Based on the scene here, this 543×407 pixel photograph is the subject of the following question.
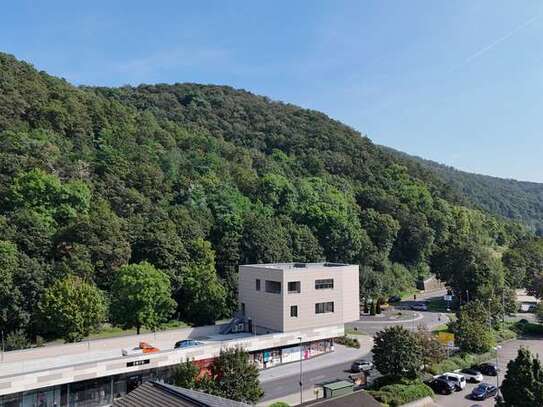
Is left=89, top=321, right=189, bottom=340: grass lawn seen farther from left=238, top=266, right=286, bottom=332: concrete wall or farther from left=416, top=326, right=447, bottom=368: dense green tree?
left=416, top=326, right=447, bottom=368: dense green tree

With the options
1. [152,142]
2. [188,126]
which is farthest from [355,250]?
[188,126]

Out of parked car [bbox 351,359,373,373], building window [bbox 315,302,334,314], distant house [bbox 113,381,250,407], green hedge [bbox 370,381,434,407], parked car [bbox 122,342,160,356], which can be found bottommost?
parked car [bbox 351,359,373,373]

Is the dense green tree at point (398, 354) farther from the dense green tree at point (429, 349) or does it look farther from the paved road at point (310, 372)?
the paved road at point (310, 372)

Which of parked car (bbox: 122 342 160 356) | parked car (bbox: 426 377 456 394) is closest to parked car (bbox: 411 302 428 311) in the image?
parked car (bbox: 426 377 456 394)

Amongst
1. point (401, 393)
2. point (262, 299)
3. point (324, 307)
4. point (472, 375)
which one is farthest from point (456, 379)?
point (262, 299)

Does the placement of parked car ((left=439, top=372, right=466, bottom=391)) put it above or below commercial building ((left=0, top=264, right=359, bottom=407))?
below

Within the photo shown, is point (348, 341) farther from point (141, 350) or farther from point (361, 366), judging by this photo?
point (141, 350)

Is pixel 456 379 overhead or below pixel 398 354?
below

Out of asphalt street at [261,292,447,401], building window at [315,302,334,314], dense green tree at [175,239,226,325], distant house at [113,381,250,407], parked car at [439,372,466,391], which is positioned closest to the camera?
distant house at [113,381,250,407]
